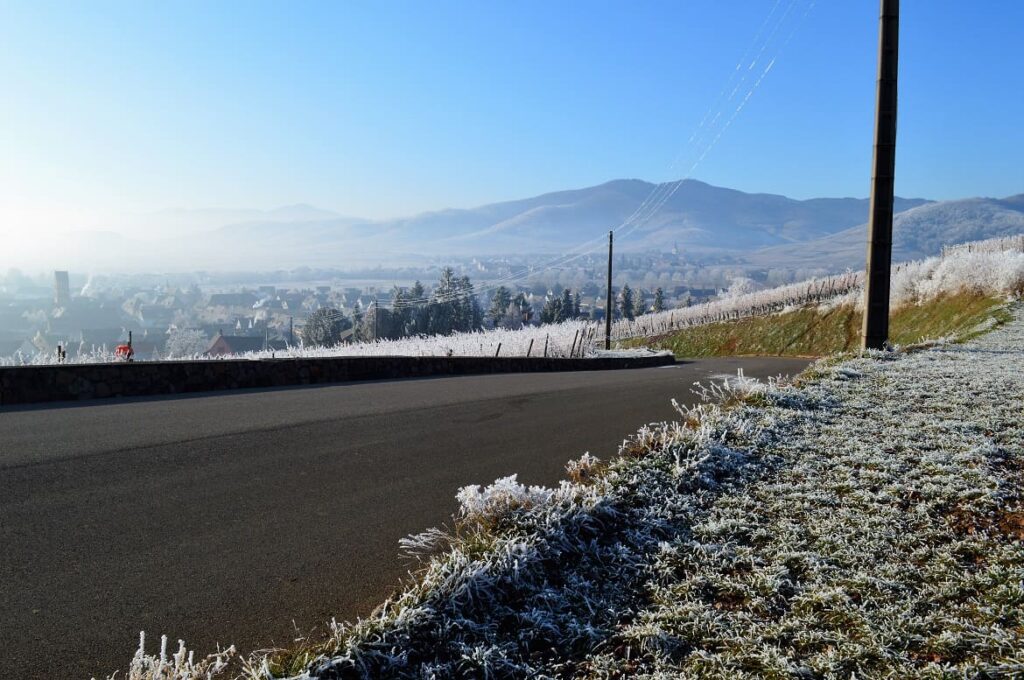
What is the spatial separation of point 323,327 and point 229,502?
96.2 metres

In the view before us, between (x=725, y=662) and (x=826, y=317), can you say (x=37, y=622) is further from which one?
(x=826, y=317)

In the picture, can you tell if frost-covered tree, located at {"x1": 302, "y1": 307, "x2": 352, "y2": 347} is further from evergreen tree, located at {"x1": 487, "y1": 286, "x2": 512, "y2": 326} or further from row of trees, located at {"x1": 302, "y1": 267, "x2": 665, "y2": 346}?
evergreen tree, located at {"x1": 487, "y1": 286, "x2": 512, "y2": 326}

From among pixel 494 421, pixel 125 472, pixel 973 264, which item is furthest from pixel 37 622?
pixel 973 264

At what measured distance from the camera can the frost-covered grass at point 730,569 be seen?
344 centimetres

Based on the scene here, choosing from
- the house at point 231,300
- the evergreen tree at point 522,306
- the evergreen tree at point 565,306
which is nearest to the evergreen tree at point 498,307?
the evergreen tree at point 522,306

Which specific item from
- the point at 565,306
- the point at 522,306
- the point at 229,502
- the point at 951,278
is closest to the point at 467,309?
the point at 565,306

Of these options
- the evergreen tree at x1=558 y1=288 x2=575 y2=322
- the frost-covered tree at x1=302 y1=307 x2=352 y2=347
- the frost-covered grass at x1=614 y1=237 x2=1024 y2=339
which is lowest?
the frost-covered tree at x1=302 y1=307 x2=352 y2=347

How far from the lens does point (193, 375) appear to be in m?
13.1

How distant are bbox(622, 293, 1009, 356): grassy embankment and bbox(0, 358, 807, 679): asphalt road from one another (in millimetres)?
13643

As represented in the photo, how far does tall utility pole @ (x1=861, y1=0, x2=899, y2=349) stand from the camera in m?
13.8

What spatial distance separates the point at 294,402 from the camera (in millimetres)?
11070

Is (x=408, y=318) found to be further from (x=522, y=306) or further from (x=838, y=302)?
(x=838, y=302)

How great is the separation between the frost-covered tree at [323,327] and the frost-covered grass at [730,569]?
9235 centimetres

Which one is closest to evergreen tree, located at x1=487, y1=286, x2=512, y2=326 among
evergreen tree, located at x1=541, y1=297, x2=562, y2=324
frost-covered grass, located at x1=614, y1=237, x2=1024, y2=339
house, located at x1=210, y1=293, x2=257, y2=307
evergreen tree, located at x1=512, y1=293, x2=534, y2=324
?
evergreen tree, located at x1=512, y1=293, x2=534, y2=324
